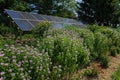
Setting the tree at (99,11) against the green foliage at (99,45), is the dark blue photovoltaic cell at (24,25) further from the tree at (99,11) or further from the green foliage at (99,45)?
the tree at (99,11)

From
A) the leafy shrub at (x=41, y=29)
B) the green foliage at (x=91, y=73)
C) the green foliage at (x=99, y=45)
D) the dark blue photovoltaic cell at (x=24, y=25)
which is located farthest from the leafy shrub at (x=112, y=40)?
the green foliage at (x=91, y=73)

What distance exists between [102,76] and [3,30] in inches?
382

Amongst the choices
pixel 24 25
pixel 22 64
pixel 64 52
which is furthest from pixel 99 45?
pixel 22 64

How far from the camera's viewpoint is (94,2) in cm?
3045

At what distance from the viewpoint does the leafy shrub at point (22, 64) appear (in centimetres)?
498

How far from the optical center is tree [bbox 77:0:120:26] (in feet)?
96.7

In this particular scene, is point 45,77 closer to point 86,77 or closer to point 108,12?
point 86,77

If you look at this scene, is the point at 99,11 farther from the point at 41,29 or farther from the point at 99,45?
the point at 41,29

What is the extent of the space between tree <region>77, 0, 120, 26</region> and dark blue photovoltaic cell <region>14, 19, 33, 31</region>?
56.6 feet

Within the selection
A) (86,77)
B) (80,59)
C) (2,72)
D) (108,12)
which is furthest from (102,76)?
(108,12)

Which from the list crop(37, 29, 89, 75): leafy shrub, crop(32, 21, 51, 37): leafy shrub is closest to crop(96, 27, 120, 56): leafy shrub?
crop(32, 21, 51, 37): leafy shrub

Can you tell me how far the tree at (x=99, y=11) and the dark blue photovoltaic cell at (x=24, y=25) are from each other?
1726cm

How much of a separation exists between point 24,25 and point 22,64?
7.82m

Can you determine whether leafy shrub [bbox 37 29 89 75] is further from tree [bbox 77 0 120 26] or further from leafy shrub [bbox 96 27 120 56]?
tree [bbox 77 0 120 26]
